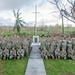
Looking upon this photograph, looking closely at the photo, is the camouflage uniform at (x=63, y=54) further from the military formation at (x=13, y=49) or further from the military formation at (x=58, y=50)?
the military formation at (x=13, y=49)

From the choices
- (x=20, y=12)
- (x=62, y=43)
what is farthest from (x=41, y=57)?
(x=20, y=12)

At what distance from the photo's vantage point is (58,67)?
20.6ft

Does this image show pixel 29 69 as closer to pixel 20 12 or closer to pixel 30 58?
pixel 30 58

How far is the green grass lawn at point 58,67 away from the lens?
577cm

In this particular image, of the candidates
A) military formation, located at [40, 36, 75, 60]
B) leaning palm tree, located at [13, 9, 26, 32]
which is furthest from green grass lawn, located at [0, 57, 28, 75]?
leaning palm tree, located at [13, 9, 26, 32]

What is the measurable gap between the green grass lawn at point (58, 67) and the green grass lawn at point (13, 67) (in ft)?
2.75

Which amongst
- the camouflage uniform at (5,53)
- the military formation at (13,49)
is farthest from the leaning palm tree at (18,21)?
the camouflage uniform at (5,53)

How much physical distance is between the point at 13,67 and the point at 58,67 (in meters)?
1.57

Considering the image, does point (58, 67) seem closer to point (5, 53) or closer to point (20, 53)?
point (20, 53)

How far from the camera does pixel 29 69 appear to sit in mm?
5957

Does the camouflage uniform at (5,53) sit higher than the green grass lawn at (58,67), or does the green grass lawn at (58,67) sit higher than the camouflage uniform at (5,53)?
the camouflage uniform at (5,53)

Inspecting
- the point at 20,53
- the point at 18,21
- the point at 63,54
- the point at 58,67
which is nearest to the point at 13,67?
the point at 20,53

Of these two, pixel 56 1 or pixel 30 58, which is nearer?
pixel 30 58

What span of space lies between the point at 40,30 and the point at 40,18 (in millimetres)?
2658
